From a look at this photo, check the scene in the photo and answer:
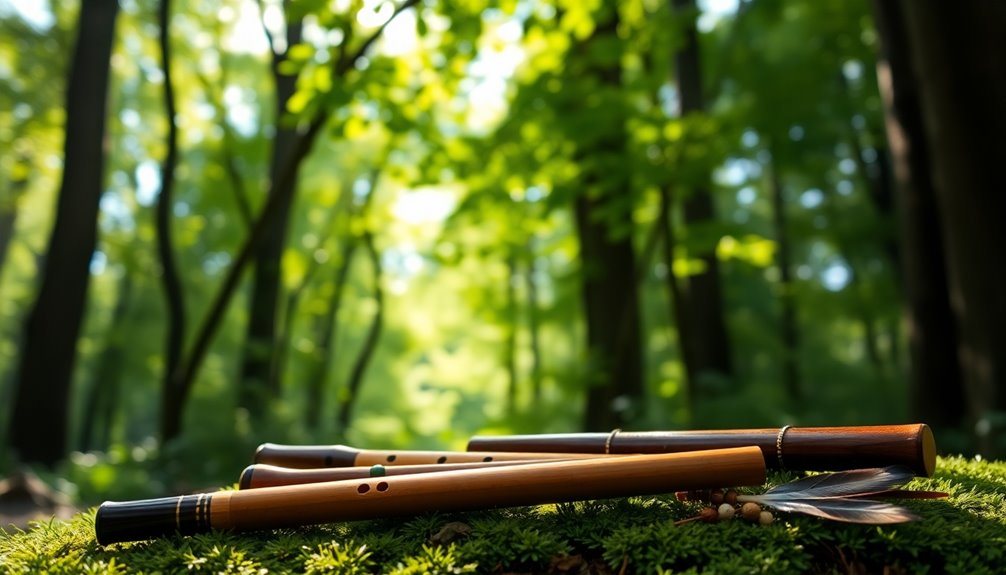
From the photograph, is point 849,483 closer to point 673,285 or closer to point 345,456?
point 345,456

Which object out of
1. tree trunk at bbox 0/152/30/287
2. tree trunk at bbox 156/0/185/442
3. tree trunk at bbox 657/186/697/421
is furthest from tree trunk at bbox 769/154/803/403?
tree trunk at bbox 0/152/30/287

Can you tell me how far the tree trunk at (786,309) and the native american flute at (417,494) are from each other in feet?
49.5

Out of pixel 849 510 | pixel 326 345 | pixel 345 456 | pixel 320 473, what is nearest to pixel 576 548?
pixel 849 510

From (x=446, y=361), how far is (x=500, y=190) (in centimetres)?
1560

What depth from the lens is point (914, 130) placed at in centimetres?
778

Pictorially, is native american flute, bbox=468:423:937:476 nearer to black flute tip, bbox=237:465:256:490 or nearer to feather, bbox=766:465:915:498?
feather, bbox=766:465:915:498

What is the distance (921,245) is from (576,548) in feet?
22.6

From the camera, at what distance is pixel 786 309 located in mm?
A: 18984

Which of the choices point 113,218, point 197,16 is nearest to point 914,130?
point 197,16

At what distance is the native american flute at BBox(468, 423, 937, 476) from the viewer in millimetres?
2375

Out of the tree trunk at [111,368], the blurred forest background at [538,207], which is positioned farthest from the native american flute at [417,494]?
the tree trunk at [111,368]

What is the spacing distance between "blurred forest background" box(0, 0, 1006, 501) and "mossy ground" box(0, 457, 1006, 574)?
4.17 m

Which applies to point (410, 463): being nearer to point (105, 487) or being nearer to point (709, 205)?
point (105, 487)

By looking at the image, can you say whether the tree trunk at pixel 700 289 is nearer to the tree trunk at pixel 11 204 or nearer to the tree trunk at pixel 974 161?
the tree trunk at pixel 974 161
